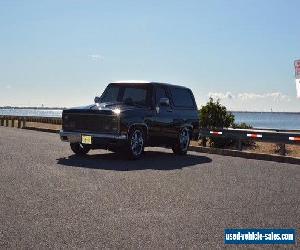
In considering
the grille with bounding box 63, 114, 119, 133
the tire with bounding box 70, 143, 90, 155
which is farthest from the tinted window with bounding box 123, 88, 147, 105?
the tire with bounding box 70, 143, 90, 155

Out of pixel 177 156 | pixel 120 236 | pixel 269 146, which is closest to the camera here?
pixel 120 236

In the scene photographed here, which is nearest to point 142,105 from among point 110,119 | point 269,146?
point 110,119

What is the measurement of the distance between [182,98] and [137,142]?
2.94 metres

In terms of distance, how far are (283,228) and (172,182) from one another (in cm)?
334

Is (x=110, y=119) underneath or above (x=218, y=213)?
above

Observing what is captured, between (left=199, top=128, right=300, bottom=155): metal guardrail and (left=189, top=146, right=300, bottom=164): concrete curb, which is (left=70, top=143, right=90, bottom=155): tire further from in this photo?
(left=199, top=128, right=300, bottom=155): metal guardrail

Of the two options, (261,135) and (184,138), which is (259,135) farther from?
Answer: (184,138)

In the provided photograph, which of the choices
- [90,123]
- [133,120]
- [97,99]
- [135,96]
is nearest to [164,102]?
[135,96]

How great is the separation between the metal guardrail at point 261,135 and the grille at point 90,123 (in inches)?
195

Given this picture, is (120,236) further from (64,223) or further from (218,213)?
(218,213)

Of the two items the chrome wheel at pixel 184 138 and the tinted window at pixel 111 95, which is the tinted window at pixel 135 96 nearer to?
the tinted window at pixel 111 95

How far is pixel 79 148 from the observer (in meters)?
13.1

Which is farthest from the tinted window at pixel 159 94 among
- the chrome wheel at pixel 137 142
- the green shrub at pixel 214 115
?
the green shrub at pixel 214 115

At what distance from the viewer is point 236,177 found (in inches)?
384
